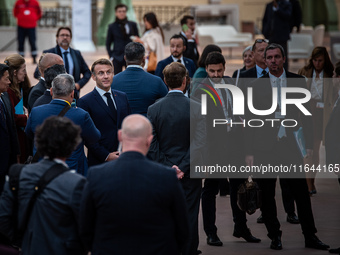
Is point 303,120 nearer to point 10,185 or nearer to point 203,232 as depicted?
point 203,232

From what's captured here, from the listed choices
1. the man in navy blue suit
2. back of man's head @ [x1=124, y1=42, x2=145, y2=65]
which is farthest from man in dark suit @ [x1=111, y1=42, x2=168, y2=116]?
the man in navy blue suit

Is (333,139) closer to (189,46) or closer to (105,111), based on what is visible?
(105,111)

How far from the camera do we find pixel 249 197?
5.75 meters

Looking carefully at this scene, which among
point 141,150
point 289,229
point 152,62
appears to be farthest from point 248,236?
point 152,62

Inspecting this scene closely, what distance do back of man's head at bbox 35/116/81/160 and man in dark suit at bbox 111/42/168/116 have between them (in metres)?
2.57

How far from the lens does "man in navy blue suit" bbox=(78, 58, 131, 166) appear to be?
577 cm

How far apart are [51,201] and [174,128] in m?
1.83

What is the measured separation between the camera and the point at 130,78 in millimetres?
6418

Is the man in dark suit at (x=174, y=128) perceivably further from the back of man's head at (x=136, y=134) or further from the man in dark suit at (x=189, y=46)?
the man in dark suit at (x=189, y=46)

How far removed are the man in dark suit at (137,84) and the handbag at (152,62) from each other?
12.7 ft

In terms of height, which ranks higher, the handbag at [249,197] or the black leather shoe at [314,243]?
the handbag at [249,197]

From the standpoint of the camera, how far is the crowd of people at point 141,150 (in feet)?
11.7

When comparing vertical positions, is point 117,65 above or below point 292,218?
above

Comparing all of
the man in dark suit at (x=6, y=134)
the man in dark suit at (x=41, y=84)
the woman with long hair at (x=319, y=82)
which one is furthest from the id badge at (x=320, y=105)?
the man in dark suit at (x=6, y=134)
